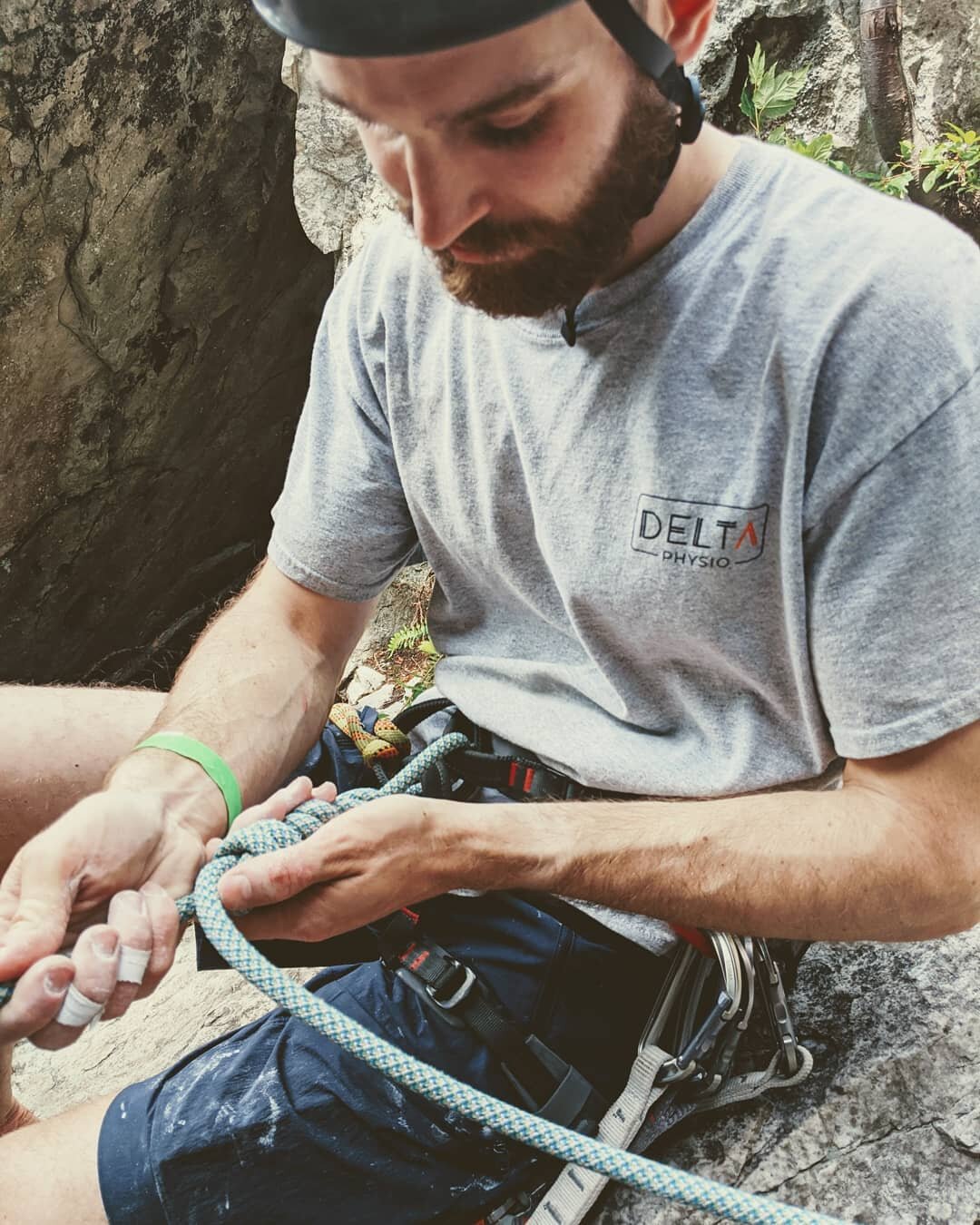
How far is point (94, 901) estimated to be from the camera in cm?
162

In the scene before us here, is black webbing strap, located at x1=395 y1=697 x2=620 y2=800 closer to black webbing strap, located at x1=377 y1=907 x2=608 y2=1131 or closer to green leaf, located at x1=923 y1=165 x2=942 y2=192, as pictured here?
black webbing strap, located at x1=377 y1=907 x2=608 y2=1131

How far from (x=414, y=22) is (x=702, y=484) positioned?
2.33 feet

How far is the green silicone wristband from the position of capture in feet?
6.14

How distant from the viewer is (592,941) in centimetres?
180

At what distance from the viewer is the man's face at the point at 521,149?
4.24 ft

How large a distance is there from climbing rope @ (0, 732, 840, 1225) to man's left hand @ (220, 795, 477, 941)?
66 millimetres

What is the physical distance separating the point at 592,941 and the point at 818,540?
2.49 ft

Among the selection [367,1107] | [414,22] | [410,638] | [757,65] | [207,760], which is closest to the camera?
[414,22]

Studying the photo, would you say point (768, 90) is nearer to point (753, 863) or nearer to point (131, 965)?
point (753, 863)

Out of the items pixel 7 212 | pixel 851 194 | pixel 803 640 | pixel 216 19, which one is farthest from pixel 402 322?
pixel 216 19

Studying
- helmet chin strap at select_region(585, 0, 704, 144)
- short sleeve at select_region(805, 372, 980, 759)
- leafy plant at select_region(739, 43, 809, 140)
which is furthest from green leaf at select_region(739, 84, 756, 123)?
short sleeve at select_region(805, 372, 980, 759)

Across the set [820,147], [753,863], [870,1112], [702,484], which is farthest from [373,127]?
[820,147]

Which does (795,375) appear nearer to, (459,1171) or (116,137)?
(459,1171)

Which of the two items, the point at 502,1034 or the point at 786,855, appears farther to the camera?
the point at 502,1034
